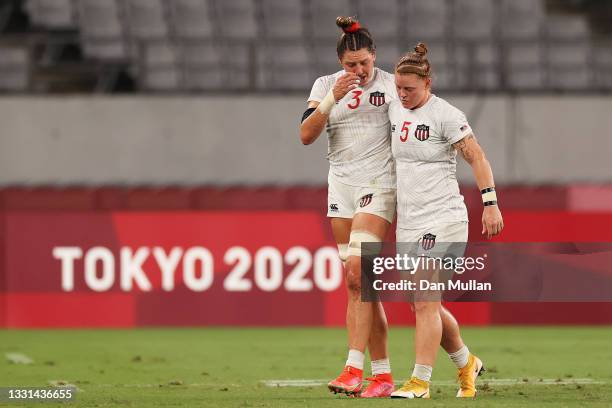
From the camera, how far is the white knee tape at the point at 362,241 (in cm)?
789

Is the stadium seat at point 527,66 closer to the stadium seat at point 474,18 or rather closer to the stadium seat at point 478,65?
the stadium seat at point 478,65

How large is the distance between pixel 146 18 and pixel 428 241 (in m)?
11.2

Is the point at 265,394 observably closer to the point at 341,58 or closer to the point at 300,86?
the point at 341,58

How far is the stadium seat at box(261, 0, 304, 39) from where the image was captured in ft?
59.6

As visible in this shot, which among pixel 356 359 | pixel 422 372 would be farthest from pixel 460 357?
pixel 356 359

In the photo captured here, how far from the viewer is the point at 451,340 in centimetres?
796

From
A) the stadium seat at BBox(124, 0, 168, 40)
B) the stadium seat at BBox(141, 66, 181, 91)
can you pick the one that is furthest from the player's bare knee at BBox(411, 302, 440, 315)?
the stadium seat at BBox(124, 0, 168, 40)

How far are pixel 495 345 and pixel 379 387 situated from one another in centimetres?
430

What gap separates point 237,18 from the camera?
18.2 metres

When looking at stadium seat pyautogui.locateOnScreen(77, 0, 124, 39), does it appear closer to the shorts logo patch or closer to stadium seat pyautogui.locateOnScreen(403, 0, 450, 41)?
stadium seat pyautogui.locateOnScreen(403, 0, 450, 41)

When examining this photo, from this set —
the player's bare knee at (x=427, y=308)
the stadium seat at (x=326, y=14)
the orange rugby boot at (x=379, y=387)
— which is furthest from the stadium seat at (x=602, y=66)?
the player's bare knee at (x=427, y=308)

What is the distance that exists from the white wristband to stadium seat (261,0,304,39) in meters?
10.4

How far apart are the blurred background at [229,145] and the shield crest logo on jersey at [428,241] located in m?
6.47

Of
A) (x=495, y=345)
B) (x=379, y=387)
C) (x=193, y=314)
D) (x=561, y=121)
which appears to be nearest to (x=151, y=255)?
(x=193, y=314)
